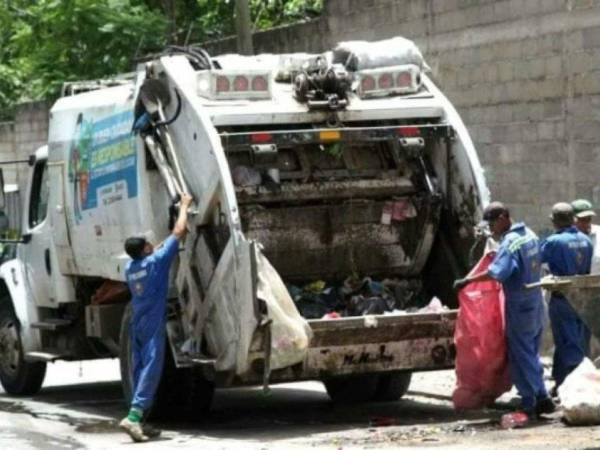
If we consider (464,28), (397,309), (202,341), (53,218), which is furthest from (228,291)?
(464,28)

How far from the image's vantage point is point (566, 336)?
442 inches

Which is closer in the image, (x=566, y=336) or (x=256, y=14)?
(x=566, y=336)

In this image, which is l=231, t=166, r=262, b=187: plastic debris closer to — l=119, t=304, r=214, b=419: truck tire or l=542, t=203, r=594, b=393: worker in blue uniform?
l=119, t=304, r=214, b=419: truck tire

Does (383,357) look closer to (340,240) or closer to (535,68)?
(340,240)

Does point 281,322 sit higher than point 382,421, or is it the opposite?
point 281,322

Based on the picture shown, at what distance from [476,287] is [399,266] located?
4.27 ft

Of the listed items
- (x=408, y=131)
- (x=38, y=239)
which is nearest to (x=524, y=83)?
(x=408, y=131)

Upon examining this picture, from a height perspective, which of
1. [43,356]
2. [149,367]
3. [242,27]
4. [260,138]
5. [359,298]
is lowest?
[43,356]

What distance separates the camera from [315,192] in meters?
11.5

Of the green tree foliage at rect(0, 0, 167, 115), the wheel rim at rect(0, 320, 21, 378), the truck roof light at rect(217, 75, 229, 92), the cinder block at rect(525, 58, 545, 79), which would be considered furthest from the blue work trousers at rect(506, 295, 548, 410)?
the green tree foliage at rect(0, 0, 167, 115)

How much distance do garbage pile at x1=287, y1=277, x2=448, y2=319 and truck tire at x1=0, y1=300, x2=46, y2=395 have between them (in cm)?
335

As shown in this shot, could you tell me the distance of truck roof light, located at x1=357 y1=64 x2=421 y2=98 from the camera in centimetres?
1152

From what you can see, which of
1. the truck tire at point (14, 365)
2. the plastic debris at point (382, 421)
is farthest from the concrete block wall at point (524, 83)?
the truck tire at point (14, 365)

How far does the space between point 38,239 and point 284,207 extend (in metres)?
3.05
